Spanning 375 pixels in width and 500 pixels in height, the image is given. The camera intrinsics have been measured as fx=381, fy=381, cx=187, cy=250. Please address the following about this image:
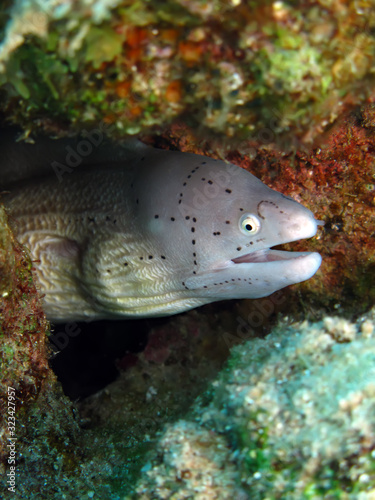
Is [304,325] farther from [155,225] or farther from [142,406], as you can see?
[142,406]

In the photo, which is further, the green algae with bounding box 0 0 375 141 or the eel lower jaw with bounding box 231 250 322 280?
the eel lower jaw with bounding box 231 250 322 280

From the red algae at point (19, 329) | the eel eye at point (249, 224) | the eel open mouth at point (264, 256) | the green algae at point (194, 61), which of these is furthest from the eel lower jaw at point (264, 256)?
the red algae at point (19, 329)

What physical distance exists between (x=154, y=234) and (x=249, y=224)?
0.76 m

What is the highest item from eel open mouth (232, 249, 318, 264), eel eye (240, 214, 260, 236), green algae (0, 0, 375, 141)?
green algae (0, 0, 375, 141)

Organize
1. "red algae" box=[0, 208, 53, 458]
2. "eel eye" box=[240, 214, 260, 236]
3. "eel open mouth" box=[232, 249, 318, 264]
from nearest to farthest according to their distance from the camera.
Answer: "red algae" box=[0, 208, 53, 458] < "eel eye" box=[240, 214, 260, 236] < "eel open mouth" box=[232, 249, 318, 264]

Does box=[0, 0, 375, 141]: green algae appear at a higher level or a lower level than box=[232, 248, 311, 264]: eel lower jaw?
higher

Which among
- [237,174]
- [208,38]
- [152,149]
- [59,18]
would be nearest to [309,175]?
[237,174]

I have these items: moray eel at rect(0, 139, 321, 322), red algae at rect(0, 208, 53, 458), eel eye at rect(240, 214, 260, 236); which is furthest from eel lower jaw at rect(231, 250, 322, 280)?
red algae at rect(0, 208, 53, 458)

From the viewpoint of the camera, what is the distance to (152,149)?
320cm

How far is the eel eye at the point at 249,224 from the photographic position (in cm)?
268

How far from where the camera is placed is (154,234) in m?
2.97

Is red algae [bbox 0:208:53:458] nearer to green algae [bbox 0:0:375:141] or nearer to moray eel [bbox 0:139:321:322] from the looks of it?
moray eel [bbox 0:139:321:322]

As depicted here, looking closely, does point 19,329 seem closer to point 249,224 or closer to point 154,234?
point 154,234

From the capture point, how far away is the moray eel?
2.73m
